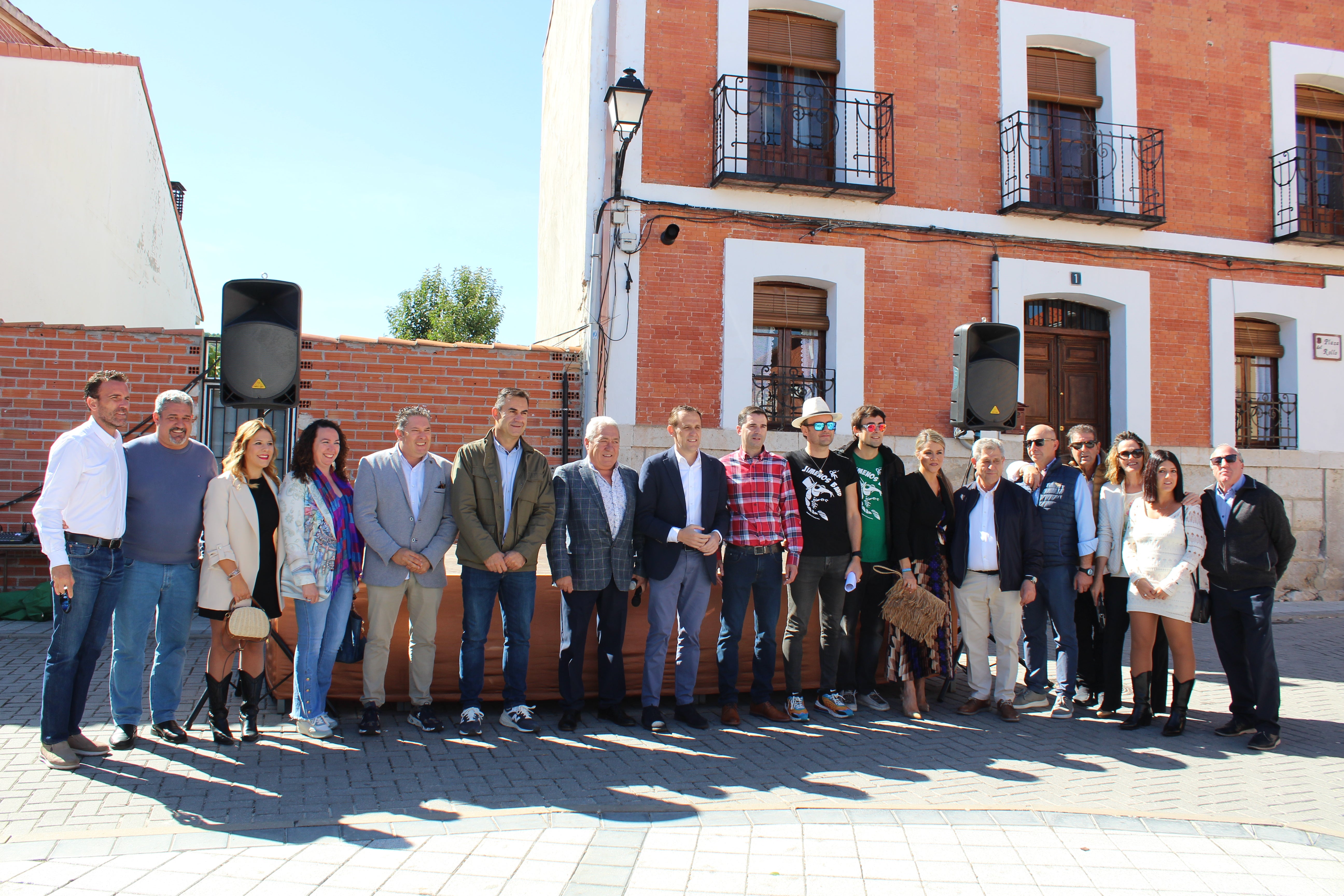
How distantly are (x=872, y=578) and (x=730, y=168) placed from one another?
5.48m

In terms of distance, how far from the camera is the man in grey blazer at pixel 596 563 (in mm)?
4898

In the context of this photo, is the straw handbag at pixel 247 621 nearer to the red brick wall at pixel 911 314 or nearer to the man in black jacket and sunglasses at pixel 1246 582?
the red brick wall at pixel 911 314

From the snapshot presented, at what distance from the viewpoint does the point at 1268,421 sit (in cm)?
1070

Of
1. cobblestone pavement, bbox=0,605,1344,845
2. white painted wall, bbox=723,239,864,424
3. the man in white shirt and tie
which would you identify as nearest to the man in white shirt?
cobblestone pavement, bbox=0,605,1344,845

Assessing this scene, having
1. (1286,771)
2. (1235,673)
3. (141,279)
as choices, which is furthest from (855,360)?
(141,279)

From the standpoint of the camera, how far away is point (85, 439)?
4129 millimetres

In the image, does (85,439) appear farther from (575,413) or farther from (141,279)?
(141,279)

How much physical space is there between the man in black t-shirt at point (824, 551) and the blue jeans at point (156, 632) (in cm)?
335

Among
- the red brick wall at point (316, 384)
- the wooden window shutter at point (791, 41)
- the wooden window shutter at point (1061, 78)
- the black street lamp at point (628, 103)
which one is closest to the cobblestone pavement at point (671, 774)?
the red brick wall at point (316, 384)

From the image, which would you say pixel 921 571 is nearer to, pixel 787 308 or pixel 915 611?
pixel 915 611

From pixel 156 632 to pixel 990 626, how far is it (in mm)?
4798

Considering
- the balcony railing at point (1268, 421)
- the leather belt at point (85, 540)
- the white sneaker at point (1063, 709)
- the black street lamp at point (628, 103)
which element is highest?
the black street lamp at point (628, 103)

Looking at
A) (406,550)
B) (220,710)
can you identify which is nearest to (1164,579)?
(406,550)

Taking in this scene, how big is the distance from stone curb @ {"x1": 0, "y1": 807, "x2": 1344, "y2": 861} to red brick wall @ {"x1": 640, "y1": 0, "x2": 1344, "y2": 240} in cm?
706
